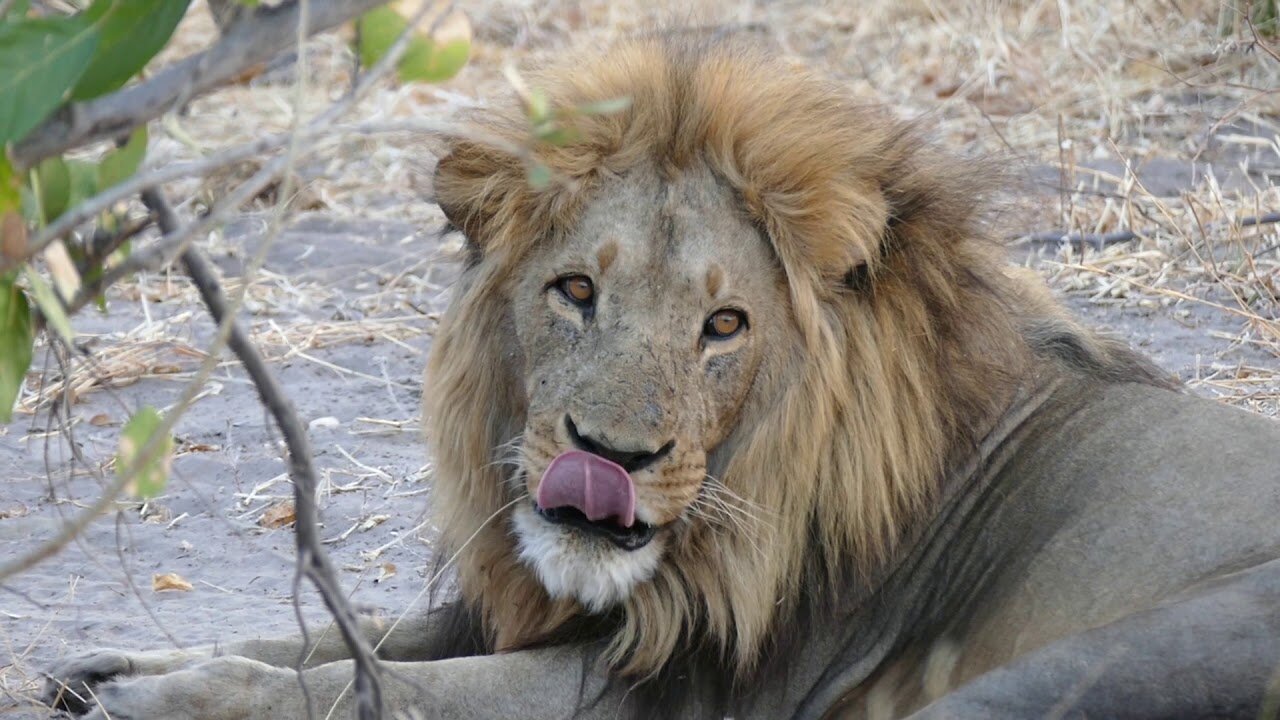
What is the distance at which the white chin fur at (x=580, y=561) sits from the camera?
309cm

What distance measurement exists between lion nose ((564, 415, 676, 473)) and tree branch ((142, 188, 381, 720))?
2.76ft

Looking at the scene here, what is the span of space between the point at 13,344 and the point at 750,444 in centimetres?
160

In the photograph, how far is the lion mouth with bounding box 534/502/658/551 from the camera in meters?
3.09

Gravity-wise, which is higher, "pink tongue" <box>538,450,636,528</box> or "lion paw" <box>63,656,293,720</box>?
"pink tongue" <box>538,450,636,528</box>

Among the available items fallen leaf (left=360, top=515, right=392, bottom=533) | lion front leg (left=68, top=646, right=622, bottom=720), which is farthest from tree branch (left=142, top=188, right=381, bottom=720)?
fallen leaf (left=360, top=515, right=392, bottom=533)

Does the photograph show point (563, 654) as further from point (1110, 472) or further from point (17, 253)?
point (17, 253)

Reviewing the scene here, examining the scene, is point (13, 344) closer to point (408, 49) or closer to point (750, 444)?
point (408, 49)

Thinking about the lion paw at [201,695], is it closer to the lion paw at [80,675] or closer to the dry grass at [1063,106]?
the lion paw at [80,675]

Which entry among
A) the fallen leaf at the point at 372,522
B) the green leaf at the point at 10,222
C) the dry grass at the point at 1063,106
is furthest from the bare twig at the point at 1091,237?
the green leaf at the point at 10,222

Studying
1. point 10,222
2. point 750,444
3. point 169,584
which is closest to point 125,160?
point 10,222

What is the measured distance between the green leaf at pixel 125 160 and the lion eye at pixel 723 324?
4.51 feet

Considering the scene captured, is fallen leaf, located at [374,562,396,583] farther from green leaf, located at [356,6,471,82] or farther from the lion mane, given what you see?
green leaf, located at [356,6,471,82]

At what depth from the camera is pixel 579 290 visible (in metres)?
3.26

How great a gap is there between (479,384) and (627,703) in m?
0.75
